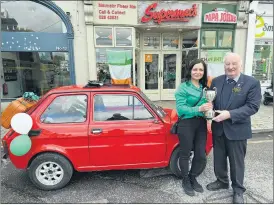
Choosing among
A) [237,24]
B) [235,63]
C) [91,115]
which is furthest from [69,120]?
[237,24]

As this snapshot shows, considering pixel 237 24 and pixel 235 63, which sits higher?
pixel 237 24

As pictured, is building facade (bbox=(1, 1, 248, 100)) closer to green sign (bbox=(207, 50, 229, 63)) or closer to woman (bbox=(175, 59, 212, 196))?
green sign (bbox=(207, 50, 229, 63))

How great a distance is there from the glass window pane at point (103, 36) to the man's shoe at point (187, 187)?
20.4ft

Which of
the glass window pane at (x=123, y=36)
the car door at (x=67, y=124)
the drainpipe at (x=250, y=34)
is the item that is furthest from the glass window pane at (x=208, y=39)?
the car door at (x=67, y=124)

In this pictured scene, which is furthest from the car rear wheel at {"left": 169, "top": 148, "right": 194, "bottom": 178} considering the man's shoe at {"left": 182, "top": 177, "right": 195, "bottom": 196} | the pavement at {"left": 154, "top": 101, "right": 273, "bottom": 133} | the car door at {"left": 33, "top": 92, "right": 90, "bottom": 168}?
the pavement at {"left": 154, "top": 101, "right": 273, "bottom": 133}

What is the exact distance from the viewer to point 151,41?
368 inches

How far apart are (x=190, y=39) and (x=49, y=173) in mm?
7854

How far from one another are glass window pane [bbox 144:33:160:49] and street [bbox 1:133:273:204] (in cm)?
659

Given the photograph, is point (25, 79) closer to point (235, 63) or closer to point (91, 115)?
point (91, 115)

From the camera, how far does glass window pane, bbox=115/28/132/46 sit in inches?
316

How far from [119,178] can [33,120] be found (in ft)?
5.26

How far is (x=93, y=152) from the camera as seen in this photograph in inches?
122

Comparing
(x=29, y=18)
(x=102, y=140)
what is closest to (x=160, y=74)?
(x=29, y=18)

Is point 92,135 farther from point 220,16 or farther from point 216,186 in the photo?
point 220,16
